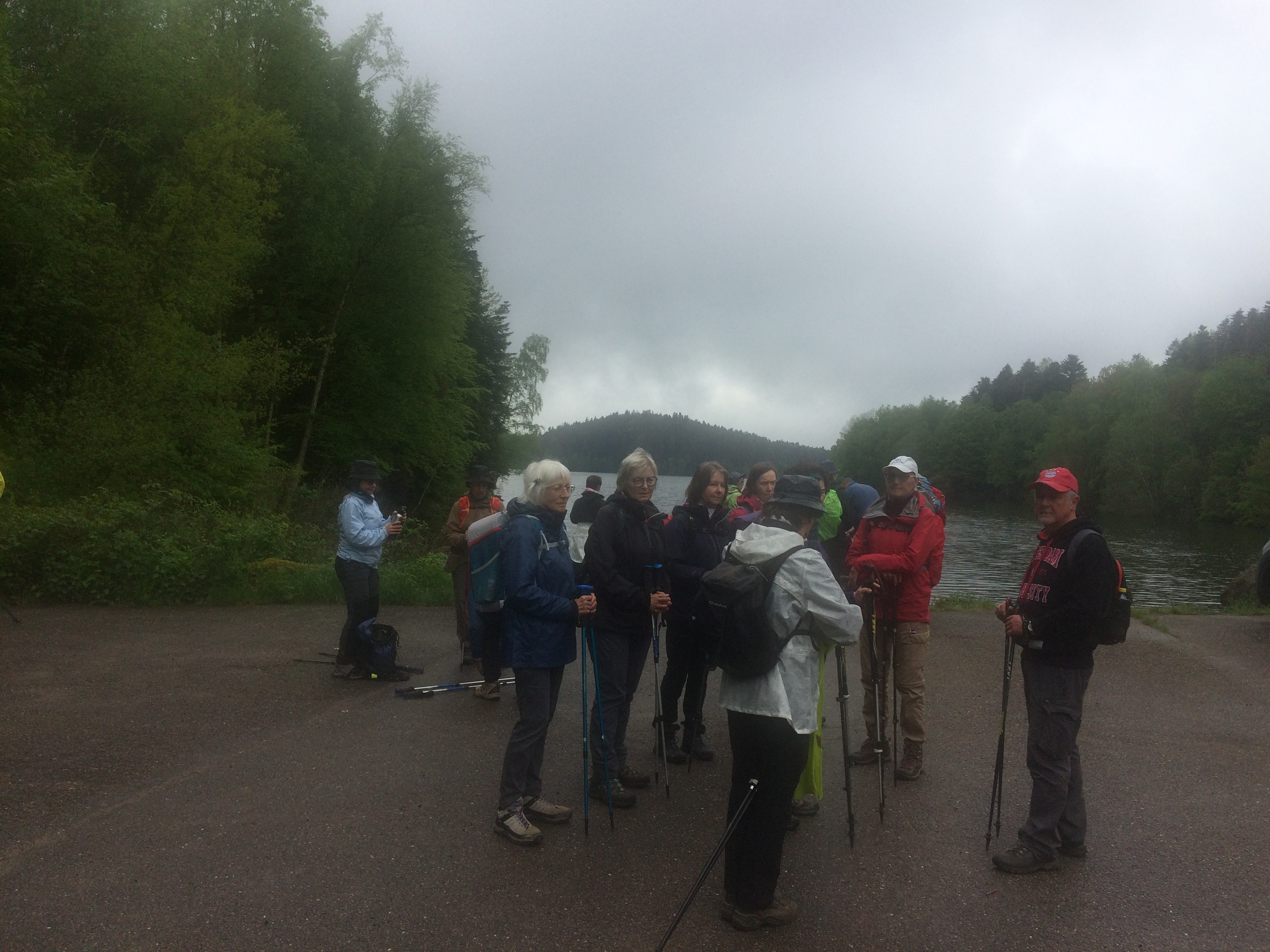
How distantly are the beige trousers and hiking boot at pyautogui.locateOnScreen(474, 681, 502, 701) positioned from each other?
9.54ft

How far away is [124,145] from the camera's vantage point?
15398 mm

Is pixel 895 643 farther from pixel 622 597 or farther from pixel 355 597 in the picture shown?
pixel 355 597

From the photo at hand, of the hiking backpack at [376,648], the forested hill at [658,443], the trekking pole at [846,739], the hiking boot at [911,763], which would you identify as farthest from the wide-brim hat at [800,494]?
the forested hill at [658,443]

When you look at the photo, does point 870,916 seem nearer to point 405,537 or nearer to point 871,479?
point 405,537

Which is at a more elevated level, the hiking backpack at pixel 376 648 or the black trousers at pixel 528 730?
the black trousers at pixel 528 730

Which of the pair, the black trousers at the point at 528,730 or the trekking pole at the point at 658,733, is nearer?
the black trousers at the point at 528,730

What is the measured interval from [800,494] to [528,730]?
5.84 feet

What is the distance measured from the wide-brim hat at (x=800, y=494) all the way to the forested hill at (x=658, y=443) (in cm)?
7709

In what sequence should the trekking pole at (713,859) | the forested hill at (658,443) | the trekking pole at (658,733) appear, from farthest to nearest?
the forested hill at (658,443) < the trekking pole at (658,733) < the trekking pole at (713,859)

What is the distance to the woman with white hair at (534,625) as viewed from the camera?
13.7 ft

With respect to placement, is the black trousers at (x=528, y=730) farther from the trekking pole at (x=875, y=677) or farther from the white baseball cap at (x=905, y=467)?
the white baseball cap at (x=905, y=467)

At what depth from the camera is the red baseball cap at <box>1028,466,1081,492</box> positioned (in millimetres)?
4109

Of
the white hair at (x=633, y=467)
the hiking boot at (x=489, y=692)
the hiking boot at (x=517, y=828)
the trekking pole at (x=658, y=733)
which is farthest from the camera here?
the hiking boot at (x=489, y=692)

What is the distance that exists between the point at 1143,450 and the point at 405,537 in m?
58.2
